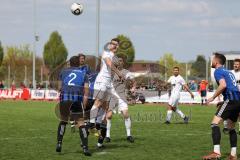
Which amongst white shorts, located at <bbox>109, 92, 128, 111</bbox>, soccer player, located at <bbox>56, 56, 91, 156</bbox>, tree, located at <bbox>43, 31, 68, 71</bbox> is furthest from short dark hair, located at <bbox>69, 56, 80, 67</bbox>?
tree, located at <bbox>43, 31, 68, 71</bbox>

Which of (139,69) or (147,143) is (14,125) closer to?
(147,143)

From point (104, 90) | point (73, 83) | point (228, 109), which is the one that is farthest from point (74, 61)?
point (228, 109)

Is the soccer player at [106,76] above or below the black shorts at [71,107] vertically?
above

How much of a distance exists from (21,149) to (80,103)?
192cm

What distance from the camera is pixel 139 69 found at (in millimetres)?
27516

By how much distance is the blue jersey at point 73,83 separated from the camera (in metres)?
11.3

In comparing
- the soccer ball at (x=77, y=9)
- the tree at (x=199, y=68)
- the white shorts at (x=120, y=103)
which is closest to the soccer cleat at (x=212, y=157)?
the white shorts at (x=120, y=103)

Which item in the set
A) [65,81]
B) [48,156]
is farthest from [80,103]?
[48,156]

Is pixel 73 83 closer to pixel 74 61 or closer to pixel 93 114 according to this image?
pixel 74 61

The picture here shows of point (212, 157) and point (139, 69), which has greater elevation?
point (139, 69)

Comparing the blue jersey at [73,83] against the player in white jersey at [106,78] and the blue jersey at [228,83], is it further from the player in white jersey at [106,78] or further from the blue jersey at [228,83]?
the blue jersey at [228,83]

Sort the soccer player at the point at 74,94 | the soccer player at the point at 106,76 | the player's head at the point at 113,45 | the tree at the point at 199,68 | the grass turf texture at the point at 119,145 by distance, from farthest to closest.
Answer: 1. the tree at the point at 199,68
2. the player's head at the point at 113,45
3. the soccer player at the point at 106,76
4. the soccer player at the point at 74,94
5. the grass turf texture at the point at 119,145

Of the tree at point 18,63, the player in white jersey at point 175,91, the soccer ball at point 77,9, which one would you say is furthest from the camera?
the tree at point 18,63

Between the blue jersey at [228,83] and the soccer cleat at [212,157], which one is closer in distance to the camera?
the soccer cleat at [212,157]
